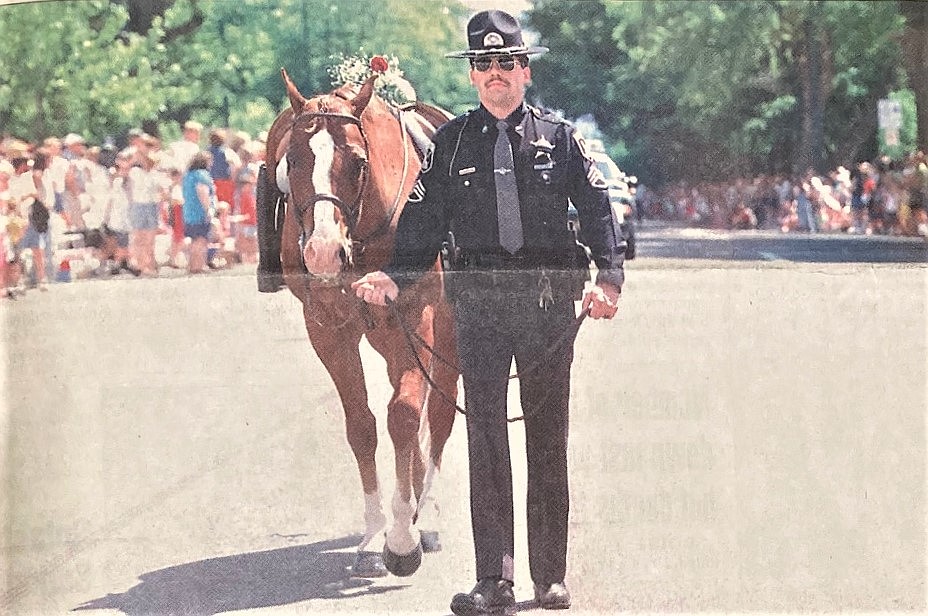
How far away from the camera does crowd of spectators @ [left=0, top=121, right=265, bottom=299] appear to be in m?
6.41

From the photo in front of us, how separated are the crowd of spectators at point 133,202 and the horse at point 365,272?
11 cm

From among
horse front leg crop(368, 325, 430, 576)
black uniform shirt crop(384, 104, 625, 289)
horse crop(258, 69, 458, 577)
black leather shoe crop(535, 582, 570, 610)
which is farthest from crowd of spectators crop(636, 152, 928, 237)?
black leather shoe crop(535, 582, 570, 610)

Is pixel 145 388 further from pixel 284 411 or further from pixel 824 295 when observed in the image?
pixel 824 295

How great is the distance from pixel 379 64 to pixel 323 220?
0.55 metres

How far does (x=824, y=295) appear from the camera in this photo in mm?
6402

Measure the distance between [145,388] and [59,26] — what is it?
124cm

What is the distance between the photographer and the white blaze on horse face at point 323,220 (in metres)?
6.23

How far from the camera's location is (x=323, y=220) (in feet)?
20.4

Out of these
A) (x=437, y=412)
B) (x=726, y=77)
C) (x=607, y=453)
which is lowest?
(x=607, y=453)

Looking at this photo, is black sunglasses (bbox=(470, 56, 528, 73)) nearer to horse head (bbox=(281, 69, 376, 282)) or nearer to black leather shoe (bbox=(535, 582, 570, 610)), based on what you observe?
horse head (bbox=(281, 69, 376, 282))

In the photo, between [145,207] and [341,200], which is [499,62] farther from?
[145,207]

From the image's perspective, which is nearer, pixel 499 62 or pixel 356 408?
pixel 499 62

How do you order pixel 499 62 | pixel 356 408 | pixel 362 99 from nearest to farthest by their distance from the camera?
1. pixel 499 62
2. pixel 362 99
3. pixel 356 408

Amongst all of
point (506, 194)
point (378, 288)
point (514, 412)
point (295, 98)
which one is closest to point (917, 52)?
point (506, 194)
